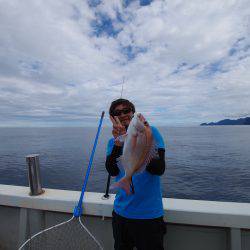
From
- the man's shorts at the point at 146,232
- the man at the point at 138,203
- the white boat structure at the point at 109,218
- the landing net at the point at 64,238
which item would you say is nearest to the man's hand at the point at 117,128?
the man at the point at 138,203

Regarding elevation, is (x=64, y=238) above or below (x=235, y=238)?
below

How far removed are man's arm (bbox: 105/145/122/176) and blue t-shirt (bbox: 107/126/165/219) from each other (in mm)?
175

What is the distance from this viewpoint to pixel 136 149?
2535 millimetres

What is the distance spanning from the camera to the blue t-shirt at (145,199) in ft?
9.75

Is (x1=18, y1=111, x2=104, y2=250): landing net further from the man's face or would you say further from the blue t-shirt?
the man's face

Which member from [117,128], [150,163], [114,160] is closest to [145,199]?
[150,163]

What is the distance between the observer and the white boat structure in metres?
3.33

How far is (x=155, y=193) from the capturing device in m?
→ 3.06

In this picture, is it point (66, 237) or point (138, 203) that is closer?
point (138, 203)

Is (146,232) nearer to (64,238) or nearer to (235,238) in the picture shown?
(235,238)

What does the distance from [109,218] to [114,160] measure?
4.19ft

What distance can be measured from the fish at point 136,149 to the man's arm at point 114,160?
0.42m

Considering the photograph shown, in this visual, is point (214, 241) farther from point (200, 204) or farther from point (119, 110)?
point (119, 110)

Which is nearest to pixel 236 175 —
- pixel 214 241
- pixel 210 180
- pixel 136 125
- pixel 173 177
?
pixel 210 180
